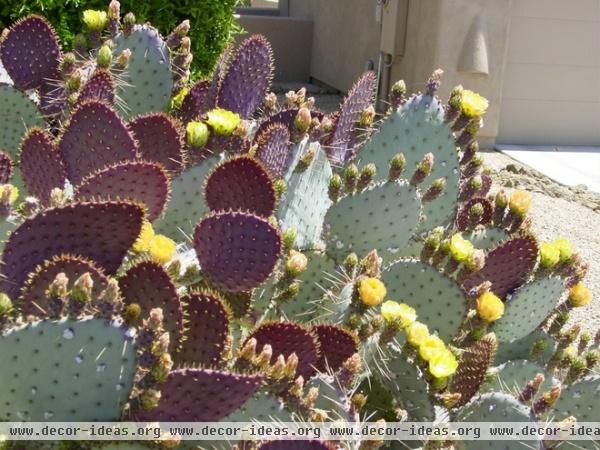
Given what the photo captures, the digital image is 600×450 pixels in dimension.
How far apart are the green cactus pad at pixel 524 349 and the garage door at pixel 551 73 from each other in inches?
236

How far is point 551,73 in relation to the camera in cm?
821

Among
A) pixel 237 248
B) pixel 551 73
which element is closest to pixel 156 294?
pixel 237 248

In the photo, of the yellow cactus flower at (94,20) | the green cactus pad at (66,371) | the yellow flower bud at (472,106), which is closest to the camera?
the green cactus pad at (66,371)

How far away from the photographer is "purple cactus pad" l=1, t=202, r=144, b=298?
1.59 metres

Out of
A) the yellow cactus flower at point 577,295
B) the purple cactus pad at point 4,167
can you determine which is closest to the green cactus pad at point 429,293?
the yellow cactus flower at point 577,295

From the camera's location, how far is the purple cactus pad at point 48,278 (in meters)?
1.56

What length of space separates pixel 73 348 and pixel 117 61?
1280 mm

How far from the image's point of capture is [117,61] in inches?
98.1

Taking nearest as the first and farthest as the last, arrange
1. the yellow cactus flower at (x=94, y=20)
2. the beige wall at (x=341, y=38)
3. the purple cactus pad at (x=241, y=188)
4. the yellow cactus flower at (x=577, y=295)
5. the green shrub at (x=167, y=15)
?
1. the purple cactus pad at (x=241, y=188)
2. the yellow cactus flower at (x=577, y=295)
3. the yellow cactus flower at (x=94, y=20)
4. the green shrub at (x=167, y=15)
5. the beige wall at (x=341, y=38)

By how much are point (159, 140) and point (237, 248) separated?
0.65 metres

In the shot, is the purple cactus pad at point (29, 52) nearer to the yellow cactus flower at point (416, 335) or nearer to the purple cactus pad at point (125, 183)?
the purple cactus pad at point (125, 183)

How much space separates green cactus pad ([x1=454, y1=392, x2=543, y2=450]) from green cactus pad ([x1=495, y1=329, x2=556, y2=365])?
2.00 feet

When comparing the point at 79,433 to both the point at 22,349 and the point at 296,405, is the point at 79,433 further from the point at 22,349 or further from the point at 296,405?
the point at 296,405

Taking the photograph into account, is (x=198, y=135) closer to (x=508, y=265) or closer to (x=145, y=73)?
(x=145, y=73)
